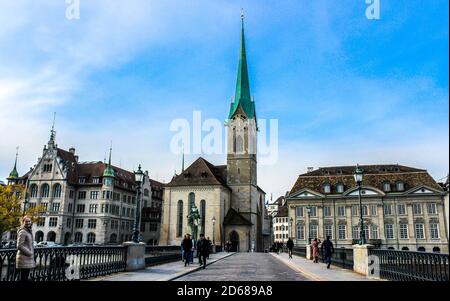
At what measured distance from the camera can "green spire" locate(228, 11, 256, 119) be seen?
70.4 m

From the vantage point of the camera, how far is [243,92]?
236 ft

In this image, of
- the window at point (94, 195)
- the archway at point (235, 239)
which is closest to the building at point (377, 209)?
the archway at point (235, 239)

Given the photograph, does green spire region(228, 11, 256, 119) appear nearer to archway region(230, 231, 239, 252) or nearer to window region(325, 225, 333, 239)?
archway region(230, 231, 239, 252)

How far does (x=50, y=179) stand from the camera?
65.4 m

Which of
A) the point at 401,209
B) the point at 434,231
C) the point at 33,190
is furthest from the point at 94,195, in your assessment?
the point at 434,231

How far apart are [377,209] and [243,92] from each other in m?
31.2

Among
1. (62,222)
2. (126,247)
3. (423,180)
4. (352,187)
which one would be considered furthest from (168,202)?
(126,247)

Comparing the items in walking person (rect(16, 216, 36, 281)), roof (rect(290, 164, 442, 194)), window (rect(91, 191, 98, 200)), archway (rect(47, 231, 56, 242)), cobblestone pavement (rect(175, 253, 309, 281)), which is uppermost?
roof (rect(290, 164, 442, 194))

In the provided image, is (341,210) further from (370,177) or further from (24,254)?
(24,254)

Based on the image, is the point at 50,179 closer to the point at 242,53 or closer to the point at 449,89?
the point at 242,53

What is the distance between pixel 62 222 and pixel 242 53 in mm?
44189

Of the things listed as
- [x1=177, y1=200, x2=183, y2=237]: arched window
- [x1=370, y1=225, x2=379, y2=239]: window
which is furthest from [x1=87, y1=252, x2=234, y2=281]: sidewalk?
[x1=370, y1=225, x2=379, y2=239]: window
